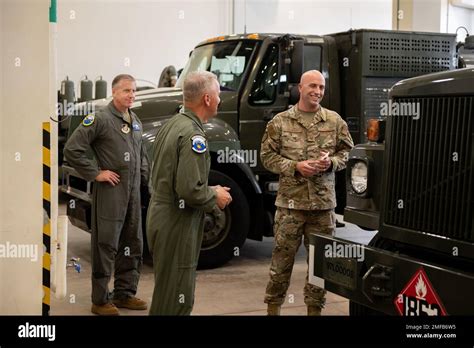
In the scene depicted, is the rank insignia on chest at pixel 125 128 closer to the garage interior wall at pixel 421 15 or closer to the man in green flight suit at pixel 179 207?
the man in green flight suit at pixel 179 207

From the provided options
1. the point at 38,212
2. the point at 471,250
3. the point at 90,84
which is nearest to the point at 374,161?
the point at 471,250

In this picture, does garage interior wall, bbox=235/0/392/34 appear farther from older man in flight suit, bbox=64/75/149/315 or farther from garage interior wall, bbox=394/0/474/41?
older man in flight suit, bbox=64/75/149/315

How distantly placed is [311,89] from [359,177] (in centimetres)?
100

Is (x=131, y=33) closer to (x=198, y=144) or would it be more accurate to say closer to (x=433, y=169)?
(x=198, y=144)

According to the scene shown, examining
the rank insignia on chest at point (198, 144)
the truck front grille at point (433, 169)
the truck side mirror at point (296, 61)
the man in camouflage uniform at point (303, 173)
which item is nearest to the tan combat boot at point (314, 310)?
the man in camouflage uniform at point (303, 173)

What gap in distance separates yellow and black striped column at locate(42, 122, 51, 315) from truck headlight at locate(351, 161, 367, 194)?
Answer: 190 cm

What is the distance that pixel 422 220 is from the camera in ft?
12.1

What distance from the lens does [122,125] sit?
19.0 feet

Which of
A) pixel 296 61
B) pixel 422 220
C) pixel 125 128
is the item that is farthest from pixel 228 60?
pixel 422 220

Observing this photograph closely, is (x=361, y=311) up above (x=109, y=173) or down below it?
below

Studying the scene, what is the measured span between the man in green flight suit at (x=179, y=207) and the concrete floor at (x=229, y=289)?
1937 mm

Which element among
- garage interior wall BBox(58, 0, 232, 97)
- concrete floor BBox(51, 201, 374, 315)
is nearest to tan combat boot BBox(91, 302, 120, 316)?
concrete floor BBox(51, 201, 374, 315)

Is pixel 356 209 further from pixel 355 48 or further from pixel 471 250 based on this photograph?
pixel 355 48

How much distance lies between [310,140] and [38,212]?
187 centimetres
